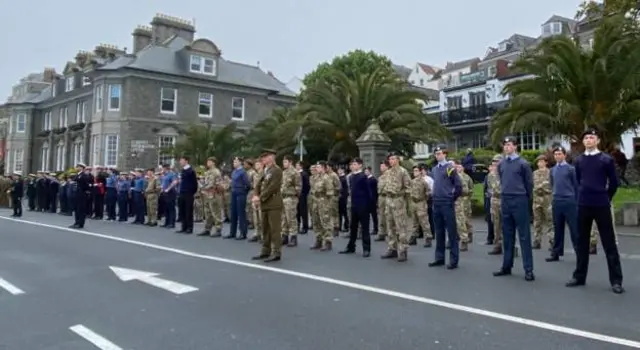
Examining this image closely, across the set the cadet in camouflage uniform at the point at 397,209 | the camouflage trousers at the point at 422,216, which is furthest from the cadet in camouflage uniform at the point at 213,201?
the cadet in camouflage uniform at the point at 397,209

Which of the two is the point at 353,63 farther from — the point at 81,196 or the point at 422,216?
the point at 422,216

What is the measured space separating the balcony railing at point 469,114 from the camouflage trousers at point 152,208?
103ft

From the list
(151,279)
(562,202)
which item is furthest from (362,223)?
(151,279)

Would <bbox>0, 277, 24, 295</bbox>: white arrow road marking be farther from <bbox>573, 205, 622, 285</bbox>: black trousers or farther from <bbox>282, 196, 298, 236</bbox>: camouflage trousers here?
<bbox>573, 205, 622, 285</bbox>: black trousers

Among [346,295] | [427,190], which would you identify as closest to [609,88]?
[427,190]

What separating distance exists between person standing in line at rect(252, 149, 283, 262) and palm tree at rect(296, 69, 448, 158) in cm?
1776

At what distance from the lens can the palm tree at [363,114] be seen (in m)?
27.7

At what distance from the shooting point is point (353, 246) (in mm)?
10859

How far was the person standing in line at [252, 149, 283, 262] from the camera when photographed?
32.4ft

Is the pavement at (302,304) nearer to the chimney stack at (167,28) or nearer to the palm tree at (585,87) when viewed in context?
the palm tree at (585,87)

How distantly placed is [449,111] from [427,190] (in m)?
35.9

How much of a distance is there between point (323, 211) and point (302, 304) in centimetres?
523

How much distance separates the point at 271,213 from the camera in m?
10.0

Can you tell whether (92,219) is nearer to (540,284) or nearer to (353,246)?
(353,246)
